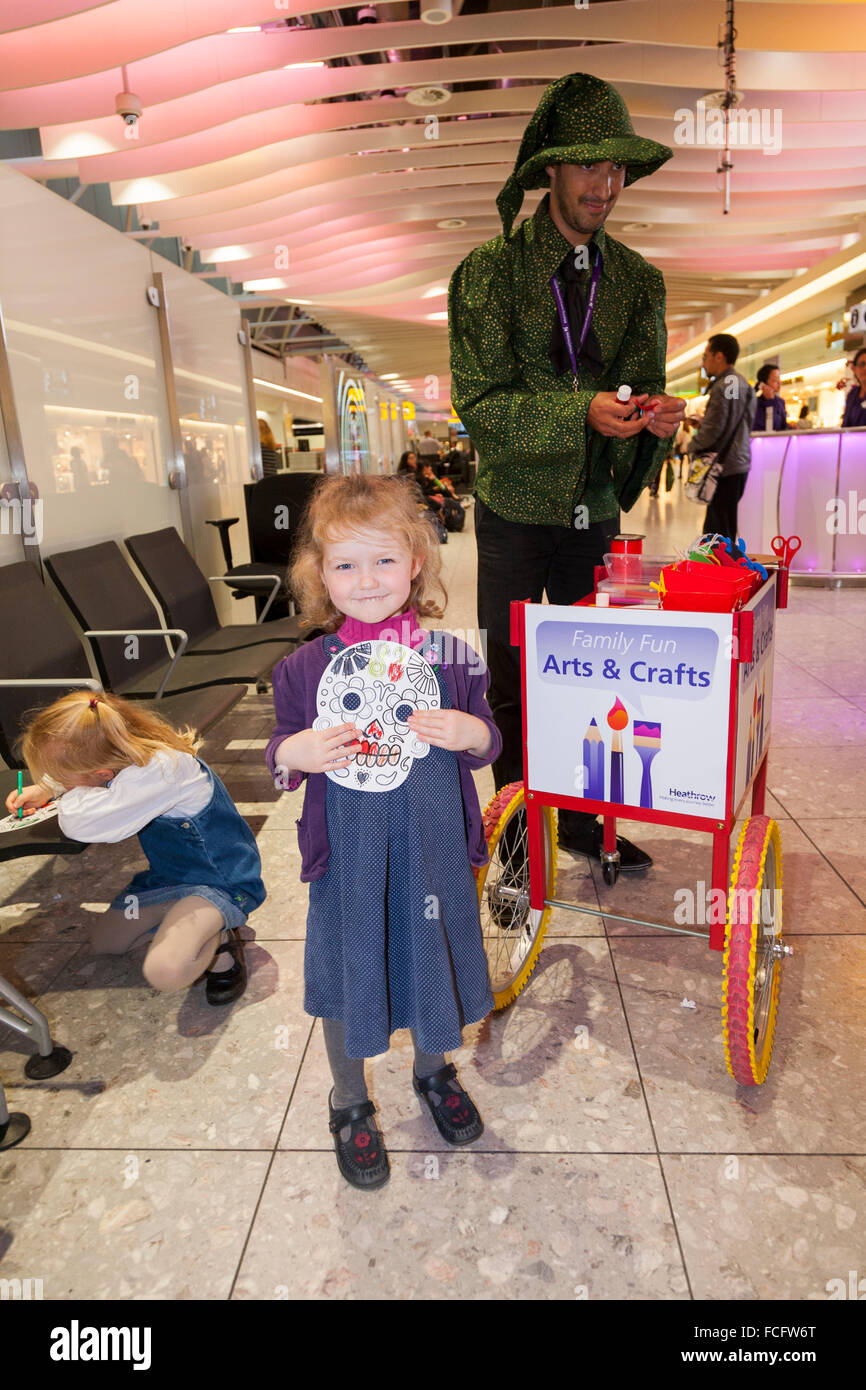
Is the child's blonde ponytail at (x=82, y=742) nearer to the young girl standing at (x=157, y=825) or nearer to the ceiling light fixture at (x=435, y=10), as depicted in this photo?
the young girl standing at (x=157, y=825)

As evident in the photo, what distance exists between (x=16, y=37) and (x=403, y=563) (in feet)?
13.0

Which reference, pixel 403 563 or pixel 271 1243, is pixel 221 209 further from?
pixel 271 1243

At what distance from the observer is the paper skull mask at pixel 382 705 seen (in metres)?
1.42

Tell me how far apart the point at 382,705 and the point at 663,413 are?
3.37 ft

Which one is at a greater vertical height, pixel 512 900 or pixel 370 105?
pixel 370 105

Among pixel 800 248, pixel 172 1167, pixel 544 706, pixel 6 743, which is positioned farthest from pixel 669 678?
pixel 800 248

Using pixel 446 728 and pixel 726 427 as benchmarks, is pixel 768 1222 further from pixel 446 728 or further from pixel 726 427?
pixel 726 427

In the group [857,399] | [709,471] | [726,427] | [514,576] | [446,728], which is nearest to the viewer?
[446,728]

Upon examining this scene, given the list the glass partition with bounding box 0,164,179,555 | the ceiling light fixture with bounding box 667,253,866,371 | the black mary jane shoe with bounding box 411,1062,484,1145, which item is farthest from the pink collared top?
the ceiling light fixture with bounding box 667,253,866,371

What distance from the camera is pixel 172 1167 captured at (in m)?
1.61

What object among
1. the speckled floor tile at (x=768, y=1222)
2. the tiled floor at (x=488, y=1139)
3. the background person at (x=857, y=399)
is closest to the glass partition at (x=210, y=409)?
the tiled floor at (x=488, y=1139)

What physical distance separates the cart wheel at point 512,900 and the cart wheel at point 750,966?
1.65 feet

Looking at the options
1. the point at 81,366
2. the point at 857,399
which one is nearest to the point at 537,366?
the point at 81,366

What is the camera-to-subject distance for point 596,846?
2.70 metres
